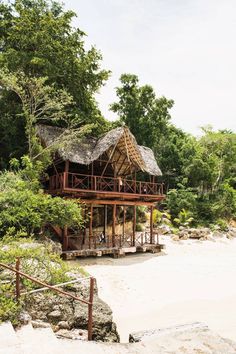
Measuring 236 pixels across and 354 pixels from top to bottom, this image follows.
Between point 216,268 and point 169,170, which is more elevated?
point 169,170

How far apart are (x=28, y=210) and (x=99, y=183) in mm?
5300

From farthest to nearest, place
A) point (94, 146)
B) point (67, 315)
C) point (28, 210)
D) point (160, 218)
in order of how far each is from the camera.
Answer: point (160, 218)
point (94, 146)
point (28, 210)
point (67, 315)

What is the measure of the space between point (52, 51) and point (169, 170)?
19987mm

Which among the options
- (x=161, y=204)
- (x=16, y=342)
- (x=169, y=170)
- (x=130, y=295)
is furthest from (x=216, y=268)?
(x=169, y=170)

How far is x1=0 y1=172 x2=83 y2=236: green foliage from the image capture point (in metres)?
11.0

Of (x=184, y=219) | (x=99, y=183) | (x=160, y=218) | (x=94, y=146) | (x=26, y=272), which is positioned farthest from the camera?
(x=184, y=219)

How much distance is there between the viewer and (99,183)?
15953 millimetres

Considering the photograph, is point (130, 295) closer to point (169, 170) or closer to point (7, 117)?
point (7, 117)

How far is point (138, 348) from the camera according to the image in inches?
163

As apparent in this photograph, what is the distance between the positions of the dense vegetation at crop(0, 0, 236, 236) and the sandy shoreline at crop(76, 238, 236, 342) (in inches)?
143

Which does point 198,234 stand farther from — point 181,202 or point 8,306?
point 8,306

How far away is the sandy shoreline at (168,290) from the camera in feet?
24.3

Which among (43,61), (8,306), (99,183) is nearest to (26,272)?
(8,306)

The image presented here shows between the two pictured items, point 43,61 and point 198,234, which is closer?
point 43,61
